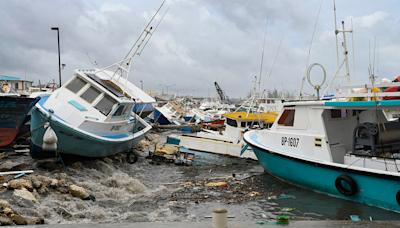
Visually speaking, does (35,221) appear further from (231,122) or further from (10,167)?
(231,122)

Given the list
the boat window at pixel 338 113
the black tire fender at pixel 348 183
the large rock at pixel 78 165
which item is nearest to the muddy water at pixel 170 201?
the large rock at pixel 78 165

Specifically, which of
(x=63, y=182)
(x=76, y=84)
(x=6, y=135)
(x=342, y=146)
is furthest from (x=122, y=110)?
(x=342, y=146)

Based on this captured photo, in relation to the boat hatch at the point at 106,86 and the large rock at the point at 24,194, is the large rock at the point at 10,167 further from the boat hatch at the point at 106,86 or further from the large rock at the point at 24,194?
the boat hatch at the point at 106,86

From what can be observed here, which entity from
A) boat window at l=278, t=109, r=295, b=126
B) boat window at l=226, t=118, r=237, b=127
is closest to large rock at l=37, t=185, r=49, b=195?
boat window at l=278, t=109, r=295, b=126

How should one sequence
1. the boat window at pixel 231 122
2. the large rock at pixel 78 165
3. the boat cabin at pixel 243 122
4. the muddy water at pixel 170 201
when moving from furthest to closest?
the boat window at pixel 231 122
the boat cabin at pixel 243 122
the large rock at pixel 78 165
the muddy water at pixel 170 201

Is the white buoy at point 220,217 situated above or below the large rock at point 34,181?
above

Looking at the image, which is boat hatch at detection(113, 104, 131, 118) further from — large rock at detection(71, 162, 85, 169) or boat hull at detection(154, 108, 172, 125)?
boat hull at detection(154, 108, 172, 125)

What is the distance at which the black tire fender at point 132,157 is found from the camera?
13.7 m

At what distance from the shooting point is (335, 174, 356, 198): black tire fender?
276 inches

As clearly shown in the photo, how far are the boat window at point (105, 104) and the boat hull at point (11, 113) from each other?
2.30 meters

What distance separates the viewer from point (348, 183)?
23.2 ft

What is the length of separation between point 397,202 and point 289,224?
3.72 metres

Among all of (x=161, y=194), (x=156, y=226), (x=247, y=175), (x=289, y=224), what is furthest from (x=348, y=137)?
(x=156, y=226)

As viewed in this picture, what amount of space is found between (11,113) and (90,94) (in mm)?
3025
